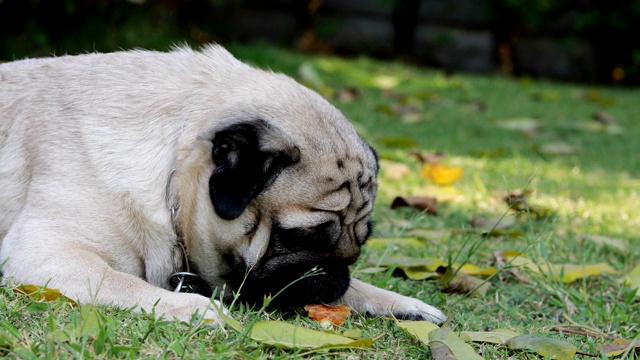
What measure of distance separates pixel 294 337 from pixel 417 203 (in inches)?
86.9

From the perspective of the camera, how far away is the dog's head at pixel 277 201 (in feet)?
8.60

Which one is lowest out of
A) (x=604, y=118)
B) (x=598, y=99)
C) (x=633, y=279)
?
(x=598, y=99)

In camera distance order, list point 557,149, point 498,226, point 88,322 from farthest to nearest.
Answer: point 557,149 → point 498,226 → point 88,322

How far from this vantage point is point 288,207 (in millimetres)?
2678

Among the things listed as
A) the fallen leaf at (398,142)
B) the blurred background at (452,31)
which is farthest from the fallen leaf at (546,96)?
the fallen leaf at (398,142)

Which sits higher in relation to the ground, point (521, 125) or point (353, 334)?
point (353, 334)

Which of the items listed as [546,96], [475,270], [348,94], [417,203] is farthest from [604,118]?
[475,270]

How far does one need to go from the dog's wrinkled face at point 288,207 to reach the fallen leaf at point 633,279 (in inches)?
48.5

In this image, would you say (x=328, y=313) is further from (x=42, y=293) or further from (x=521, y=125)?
(x=521, y=125)

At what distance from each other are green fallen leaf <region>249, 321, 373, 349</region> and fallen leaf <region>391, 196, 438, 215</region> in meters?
2.02

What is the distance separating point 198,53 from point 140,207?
80 centimetres

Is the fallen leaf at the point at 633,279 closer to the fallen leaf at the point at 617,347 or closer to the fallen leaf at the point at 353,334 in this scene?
the fallen leaf at the point at 617,347

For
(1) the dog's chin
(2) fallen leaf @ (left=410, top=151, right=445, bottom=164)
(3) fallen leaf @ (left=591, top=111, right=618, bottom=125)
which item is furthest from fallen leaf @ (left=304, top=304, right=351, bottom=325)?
(3) fallen leaf @ (left=591, top=111, right=618, bottom=125)

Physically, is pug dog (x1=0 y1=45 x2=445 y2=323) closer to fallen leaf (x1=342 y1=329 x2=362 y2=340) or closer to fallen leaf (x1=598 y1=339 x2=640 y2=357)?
fallen leaf (x1=342 y1=329 x2=362 y2=340)
